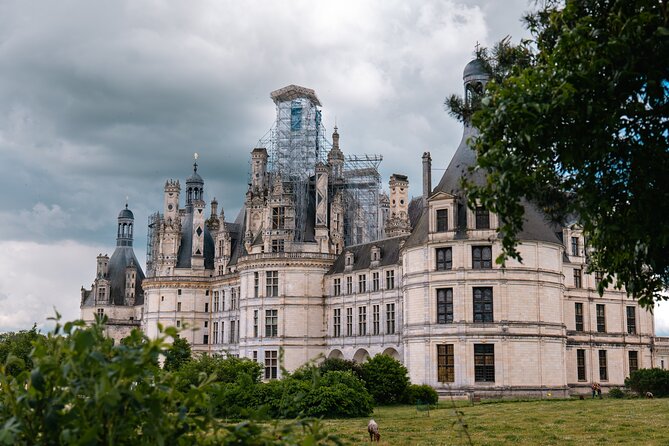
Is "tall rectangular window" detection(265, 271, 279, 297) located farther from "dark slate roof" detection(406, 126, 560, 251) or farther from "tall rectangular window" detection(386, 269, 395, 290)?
"dark slate roof" detection(406, 126, 560, 251)

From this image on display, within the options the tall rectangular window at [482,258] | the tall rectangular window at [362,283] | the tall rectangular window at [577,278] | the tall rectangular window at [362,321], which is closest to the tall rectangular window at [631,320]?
the tall rectangular window at [577,278]

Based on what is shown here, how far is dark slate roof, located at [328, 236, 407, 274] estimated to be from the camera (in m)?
59.8

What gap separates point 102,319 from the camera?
857 cm

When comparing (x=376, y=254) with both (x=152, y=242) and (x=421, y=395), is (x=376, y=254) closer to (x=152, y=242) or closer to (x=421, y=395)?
(x=421, y=395)

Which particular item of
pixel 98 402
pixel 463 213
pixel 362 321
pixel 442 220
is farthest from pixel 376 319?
pixel 98 402

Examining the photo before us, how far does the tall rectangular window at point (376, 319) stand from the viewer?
2359 inches

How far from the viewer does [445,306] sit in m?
50.1

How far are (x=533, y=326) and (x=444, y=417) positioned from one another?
17.2 metres

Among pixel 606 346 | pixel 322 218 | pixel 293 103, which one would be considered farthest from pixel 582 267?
pixel 293 103

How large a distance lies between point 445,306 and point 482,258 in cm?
393

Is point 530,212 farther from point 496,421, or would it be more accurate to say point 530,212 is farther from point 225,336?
point 225,336

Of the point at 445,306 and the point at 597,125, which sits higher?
the point at 597,125

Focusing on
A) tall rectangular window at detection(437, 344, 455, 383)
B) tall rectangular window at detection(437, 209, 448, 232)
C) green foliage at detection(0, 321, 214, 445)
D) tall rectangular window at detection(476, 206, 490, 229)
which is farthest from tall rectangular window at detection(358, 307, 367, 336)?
green foliage at detection(0, 321, 214, 445)

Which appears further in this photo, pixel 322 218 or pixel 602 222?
pixel 322 218
